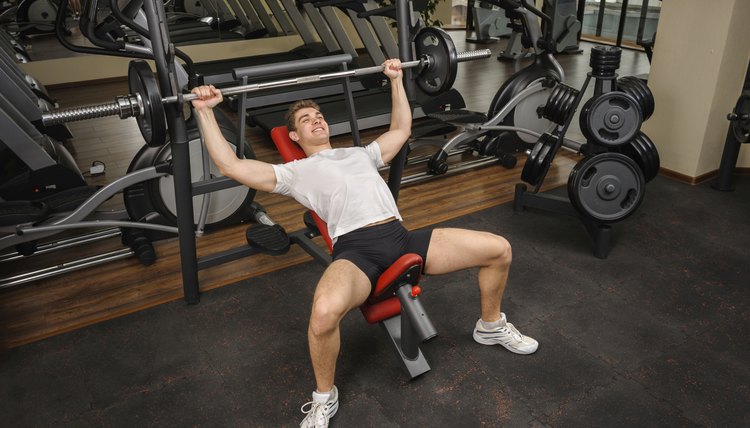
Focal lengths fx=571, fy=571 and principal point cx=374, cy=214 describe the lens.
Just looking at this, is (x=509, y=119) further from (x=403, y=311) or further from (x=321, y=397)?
(x=321, y=397)

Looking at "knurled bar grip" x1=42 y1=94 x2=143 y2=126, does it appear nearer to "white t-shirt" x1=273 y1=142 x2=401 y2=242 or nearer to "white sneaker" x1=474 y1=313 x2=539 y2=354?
"white t-shirt" x1=273 y1=142 x2=401 y2=242

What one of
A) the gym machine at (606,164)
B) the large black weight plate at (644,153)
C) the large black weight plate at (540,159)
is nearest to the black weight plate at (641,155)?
the large black weight plate at (644,153)

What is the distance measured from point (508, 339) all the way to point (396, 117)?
0.87 metres

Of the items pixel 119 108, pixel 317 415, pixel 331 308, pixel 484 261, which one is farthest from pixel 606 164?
pixel 119 108

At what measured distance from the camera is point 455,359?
6.26 ft

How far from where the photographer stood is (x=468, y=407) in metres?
1.70

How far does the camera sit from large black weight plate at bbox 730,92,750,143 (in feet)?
9.21

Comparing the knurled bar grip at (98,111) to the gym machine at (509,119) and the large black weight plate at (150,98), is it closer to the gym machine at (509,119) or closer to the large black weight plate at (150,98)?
the large black weight plate at (150,98)

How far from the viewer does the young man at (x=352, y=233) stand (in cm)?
165

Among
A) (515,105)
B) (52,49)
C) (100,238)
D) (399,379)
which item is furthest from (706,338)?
(52,49)

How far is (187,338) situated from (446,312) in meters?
0.95

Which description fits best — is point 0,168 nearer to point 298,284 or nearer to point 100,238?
point 100,238

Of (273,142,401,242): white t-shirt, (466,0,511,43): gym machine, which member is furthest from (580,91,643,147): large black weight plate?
(466,0,511,43): gym machine

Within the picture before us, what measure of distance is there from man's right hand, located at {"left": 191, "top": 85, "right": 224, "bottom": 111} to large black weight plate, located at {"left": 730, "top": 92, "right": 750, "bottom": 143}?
2520 millimetres
